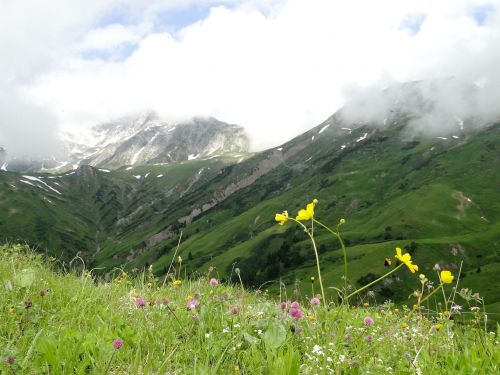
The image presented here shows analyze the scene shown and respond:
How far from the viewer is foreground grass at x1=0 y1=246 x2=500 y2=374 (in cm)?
391

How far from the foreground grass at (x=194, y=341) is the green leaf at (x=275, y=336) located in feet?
0.03

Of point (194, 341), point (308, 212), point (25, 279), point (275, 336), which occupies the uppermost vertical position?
point (308, 212)

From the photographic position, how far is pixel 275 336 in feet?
13.4

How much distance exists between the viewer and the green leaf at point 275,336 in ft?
13.1

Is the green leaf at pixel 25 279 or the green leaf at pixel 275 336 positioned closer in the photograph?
the green leaf at pixel 275 336

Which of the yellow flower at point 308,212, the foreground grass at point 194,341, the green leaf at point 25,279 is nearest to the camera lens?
the foreground grass at point 194,341

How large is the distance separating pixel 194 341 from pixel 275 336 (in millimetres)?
1353

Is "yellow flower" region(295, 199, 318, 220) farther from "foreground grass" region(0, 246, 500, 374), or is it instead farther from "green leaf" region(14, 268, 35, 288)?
"green leaf" region(14, 268, 35, 288)

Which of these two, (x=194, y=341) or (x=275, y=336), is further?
(x=194, y=341)

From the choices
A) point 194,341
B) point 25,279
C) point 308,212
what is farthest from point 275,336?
point 25,279

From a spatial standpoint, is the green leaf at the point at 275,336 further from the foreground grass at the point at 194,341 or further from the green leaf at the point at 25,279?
the green leaf at the point at 25,279

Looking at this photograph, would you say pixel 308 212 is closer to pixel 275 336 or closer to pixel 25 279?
pixel 275 336

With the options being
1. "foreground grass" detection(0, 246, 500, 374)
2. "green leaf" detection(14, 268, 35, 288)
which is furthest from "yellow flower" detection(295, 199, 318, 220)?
"green leaf" detection(14, 268, 35, 288)

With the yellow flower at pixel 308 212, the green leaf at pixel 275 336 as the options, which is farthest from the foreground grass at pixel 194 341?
the yellow flower at pixel 308 212
